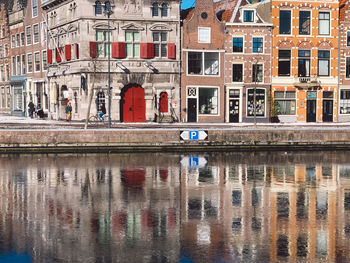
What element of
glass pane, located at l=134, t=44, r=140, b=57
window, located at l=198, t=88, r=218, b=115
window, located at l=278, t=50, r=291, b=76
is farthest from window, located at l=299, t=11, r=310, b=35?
glass pane, located at l=134, t=44, r=140, b=57

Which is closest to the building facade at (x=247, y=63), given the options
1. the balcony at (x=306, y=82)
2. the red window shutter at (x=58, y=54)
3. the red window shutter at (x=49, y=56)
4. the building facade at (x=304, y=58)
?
the building facade at (x=304, y=58)

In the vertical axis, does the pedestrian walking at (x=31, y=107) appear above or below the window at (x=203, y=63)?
below

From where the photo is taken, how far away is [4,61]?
223 feet

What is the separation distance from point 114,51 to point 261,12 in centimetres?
1462

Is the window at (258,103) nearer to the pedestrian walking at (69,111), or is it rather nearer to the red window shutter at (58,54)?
the pedestrian walking at (69,111)

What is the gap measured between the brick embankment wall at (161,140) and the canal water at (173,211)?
3.96m

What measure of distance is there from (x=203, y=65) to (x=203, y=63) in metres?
0.18

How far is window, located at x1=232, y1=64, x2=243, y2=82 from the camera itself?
5069 cm

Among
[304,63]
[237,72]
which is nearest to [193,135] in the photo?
[237,72]

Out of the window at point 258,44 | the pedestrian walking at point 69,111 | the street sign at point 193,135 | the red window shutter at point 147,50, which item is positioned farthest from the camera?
the window at point 258,44

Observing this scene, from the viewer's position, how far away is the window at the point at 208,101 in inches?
1977

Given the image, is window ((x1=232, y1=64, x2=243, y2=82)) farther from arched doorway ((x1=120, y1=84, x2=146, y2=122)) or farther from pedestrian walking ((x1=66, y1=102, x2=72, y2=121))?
pedestrian walking ((x1=66, y1=102, x2=72, y2=121))

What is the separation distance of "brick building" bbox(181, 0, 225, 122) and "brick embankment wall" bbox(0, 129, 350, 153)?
13704 millimetres

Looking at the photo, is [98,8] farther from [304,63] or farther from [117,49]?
[304,63]
